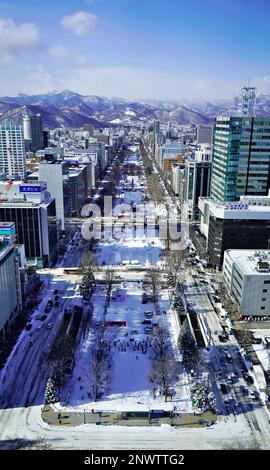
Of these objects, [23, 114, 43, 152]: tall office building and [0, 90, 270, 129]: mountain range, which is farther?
[0, 90, 270, 129]: mountain range

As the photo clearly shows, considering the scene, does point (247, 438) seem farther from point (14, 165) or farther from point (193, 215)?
point (14, 165)

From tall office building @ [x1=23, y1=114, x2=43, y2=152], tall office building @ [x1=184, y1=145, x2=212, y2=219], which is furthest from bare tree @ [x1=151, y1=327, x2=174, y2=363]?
tall office building @ [x1=23, y1=114, x2=43, y2=152]

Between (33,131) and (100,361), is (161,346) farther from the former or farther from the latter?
(33,131)

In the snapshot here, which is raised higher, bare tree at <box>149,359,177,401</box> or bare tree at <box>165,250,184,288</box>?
bare tree at <box>165,250,184,288</box>

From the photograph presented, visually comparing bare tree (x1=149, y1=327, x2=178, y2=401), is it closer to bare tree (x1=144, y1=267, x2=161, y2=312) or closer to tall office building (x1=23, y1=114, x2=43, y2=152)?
bare tree (x1=144, y1=267, x2=161, y2=312)

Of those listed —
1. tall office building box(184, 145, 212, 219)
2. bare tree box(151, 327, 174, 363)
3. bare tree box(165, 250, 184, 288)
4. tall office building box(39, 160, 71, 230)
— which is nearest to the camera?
bare tree box(151, 327, 174, 363)

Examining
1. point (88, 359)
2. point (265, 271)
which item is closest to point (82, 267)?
point (88, 359)
